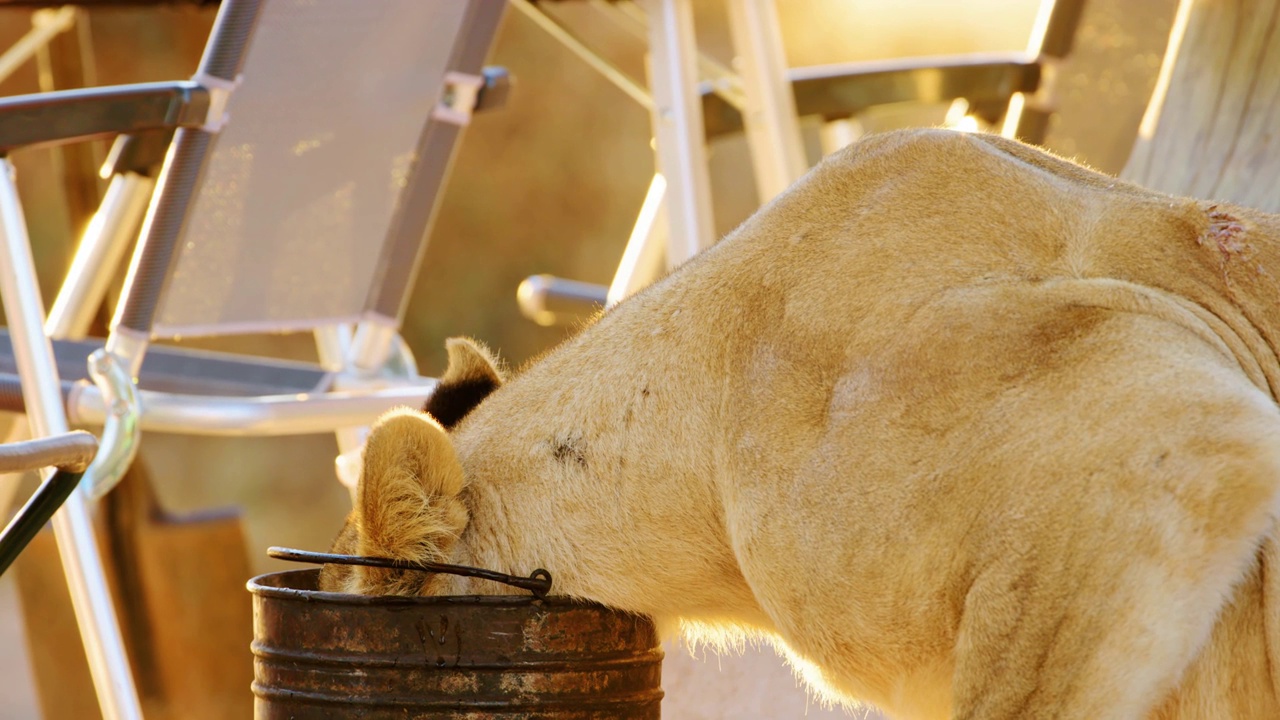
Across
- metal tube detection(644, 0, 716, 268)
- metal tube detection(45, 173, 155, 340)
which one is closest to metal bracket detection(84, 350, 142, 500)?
metal tube detection(45, 173, 155, 340)

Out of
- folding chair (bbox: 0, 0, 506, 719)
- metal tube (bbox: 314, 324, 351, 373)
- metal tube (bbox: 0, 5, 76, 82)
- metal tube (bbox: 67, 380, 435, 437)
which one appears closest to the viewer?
folding chair (bbox: 0, 0, 506, 719)

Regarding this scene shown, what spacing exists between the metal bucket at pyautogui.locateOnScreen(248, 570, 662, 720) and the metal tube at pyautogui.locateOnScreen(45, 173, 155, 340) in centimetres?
193

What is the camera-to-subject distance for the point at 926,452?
147 centimetres

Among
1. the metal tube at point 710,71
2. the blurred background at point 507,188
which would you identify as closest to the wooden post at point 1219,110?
the metal tube at point 710,71

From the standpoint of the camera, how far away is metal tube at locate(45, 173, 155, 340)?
11.0 feet

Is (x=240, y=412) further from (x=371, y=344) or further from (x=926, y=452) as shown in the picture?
(x=926, y=452)

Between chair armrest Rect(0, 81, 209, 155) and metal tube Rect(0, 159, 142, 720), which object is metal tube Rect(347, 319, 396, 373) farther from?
metal tube Rect(0, 159, 142, 720)

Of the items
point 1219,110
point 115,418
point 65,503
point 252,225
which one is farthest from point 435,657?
point 1219,110

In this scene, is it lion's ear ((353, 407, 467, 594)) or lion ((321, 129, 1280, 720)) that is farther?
lion's ear ((353, 407, 467, 594))

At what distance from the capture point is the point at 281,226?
3.20 metres

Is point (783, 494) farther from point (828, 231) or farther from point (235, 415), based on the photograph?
point (235, 415)

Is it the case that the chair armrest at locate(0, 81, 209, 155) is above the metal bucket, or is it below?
above

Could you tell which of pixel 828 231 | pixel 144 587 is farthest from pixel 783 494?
pixel 144 587

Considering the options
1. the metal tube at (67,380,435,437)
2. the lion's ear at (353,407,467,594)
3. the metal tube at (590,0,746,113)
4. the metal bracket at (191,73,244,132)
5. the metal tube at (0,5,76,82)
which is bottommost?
the metal tube at (67,380,435,437)
